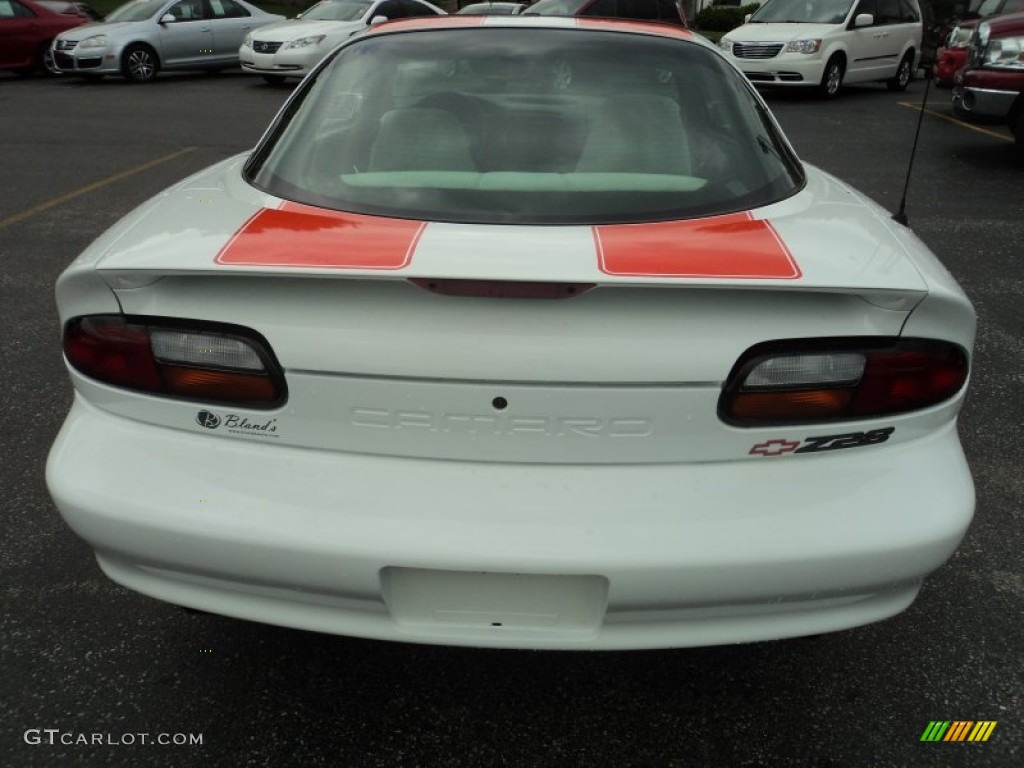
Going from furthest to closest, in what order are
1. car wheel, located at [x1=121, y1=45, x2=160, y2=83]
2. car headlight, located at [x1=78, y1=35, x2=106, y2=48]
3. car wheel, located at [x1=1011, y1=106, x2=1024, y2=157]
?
1. car wheel, located at [x1=121, y1=45, x2=160, y2=83]
2. car headlight, located at [x1=78, y1=35, x2=106, y2=48]
3. car wheel, located at [x1=1011, y1=106, x2=1024, y2=157]

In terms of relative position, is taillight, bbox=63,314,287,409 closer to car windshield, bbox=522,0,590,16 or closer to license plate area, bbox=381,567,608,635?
license plate area, bbox=381,567,608,635

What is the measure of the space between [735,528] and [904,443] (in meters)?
0.41

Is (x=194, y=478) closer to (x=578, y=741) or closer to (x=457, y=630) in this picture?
(x=457, y=630)

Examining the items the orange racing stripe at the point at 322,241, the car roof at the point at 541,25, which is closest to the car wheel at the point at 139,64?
the car roof at the point at 541,25

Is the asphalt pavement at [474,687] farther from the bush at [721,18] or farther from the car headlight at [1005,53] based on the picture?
the bush at [721,18]

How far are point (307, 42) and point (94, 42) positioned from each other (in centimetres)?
320

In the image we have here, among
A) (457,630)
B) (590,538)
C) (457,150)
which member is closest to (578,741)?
(457,630)

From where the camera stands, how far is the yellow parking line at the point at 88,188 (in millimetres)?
6219

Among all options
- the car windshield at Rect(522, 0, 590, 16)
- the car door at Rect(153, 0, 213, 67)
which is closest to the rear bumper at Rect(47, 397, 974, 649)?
the car windshield at Rect(522, 0, 590, 16)

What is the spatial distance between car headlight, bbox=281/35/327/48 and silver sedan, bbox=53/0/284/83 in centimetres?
223

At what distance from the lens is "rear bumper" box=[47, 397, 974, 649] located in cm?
163

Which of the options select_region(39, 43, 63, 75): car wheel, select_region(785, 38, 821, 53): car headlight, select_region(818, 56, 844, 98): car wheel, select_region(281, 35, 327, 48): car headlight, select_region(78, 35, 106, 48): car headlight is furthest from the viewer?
select_region(39, 43, 63, 75): car wheel

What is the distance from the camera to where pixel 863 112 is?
38.5 ft

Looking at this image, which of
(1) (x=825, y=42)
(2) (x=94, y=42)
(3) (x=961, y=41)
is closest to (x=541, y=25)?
(3) (x=961, y=41)
